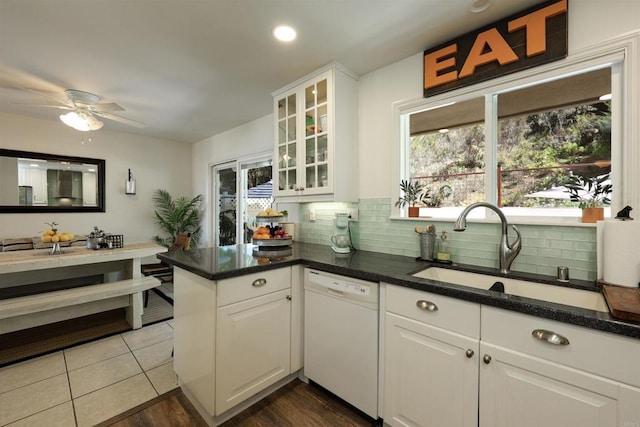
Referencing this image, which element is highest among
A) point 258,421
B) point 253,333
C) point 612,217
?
point 612,217

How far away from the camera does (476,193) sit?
1851 millimetres

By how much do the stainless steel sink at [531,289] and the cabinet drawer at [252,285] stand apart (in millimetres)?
864

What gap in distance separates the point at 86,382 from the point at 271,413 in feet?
4.60

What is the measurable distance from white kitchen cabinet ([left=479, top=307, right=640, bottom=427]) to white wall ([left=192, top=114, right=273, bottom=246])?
9.81 ft

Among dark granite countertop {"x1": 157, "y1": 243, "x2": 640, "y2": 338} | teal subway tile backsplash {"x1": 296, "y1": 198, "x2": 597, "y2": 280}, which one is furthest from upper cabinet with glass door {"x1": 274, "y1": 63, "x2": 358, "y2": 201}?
dark granite countertop {"x1": 157, "y1": 243, "x2": 640, "y2": 338}

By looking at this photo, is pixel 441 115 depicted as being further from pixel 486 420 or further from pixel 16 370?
pixel 16 370

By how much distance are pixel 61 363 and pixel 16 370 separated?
27 cm

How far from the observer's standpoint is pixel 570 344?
958mm

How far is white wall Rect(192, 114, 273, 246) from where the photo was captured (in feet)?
11.4

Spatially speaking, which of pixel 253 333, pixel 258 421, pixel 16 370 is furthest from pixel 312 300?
pixel 16 370

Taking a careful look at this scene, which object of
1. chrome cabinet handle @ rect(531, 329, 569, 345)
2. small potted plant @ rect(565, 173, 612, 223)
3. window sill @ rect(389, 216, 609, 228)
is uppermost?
small potted plant @ rect(565, 173, 612, 223)

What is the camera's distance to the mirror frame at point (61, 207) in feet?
10.9

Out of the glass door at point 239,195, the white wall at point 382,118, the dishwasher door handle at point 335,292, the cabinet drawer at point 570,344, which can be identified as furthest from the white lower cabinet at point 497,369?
the glass door at point 239,195

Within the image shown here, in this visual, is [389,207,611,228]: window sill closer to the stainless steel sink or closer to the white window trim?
the white window trim
